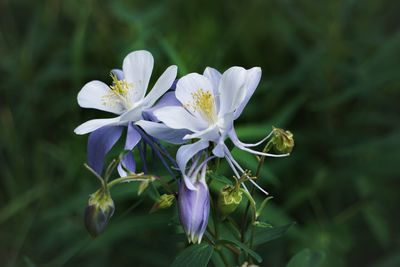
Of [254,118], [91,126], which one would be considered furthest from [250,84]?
[254,118]

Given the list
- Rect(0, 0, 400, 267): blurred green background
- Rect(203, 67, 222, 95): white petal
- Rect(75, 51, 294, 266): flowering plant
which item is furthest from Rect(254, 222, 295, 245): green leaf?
Rect(0, 0, 400, 267): blurred green background

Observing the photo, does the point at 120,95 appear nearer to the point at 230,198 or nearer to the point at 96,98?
the point at 96,98

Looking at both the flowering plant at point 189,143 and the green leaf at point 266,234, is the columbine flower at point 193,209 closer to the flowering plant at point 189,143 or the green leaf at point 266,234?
the flowering plant at point 189,143

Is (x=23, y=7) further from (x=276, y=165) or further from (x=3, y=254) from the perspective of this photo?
(x=276, y=165)

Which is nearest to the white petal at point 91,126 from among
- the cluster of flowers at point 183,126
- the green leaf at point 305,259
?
the cluster of flowers at point 183,126

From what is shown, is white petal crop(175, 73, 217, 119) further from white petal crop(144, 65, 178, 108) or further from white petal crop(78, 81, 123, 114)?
white petal crop(78, 81, 123, 114)

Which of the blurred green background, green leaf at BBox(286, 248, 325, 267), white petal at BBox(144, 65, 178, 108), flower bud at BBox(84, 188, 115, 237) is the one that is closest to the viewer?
flower bud at BBox(84, 188, 115, 237)
